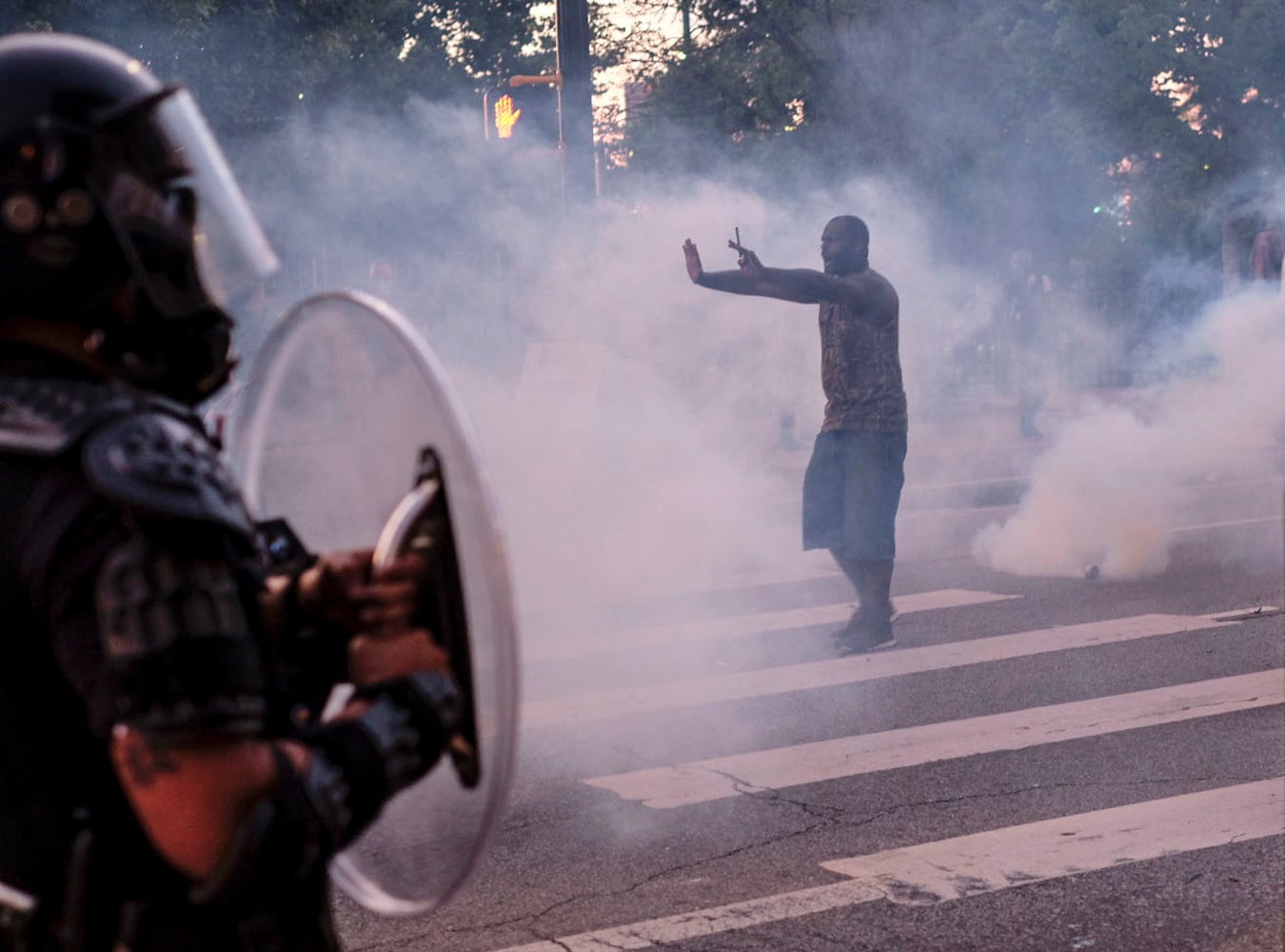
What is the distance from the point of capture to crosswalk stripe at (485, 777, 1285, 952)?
3.97m

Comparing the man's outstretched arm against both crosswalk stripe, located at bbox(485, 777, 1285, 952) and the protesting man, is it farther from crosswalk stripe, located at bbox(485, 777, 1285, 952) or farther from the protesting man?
crosswalk stripe, located at bbox(485, 777, 1285, 952)

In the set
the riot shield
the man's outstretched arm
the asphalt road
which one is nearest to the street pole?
the asphalt road

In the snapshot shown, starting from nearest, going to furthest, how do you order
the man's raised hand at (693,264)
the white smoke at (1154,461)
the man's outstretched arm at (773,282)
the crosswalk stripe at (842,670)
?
the crosswalk stripe at (842,670) < the man's outstretched arm at (773,282) < the man's raised hand at (693,264) < the white smoke at (1154,461)

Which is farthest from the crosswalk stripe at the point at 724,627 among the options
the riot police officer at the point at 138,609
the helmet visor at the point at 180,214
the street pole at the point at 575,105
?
the riot police officer at the point at 138,609

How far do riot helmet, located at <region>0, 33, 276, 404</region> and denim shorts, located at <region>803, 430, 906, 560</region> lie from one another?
566 centimetres

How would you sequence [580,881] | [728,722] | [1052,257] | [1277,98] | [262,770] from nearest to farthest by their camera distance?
[262,770] < [580,881] < [728,722] < [1277,98] < [1052,257]

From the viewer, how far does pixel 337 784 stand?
1528 mm

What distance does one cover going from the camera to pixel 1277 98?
50.7ft

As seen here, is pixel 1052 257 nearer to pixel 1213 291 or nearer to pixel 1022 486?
pixel 1213 291

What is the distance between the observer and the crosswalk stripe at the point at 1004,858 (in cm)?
397

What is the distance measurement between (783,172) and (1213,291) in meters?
5.21

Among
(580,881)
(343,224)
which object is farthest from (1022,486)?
(580,881)

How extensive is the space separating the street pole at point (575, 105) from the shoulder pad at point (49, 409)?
10.2 metres

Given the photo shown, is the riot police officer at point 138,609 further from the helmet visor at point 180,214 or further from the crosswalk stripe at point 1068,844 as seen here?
the crosswalk stripe at point 1068,844
